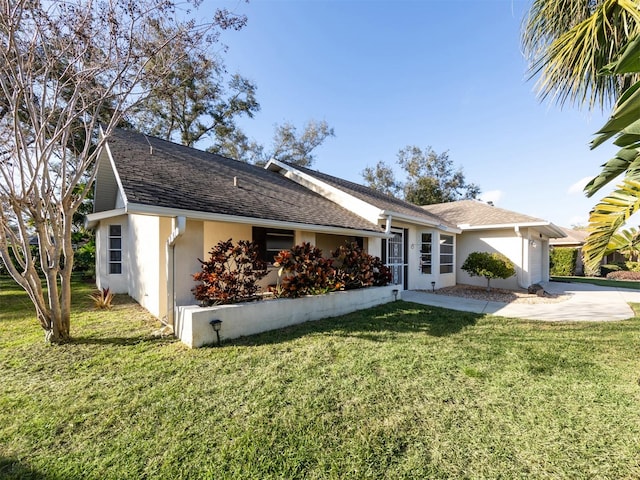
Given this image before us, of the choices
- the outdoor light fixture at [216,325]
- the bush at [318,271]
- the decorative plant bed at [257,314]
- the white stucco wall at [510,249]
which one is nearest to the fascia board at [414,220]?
the bush at [318,271]

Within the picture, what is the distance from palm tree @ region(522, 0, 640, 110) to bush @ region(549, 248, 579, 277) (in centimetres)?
2137

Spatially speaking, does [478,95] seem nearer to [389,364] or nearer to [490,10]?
[490,10]

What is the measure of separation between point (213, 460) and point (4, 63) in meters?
7.80

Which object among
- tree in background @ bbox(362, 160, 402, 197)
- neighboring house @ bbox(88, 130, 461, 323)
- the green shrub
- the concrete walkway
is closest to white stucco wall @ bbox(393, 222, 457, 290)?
neighboring house @ bbox(88, 130, 461, 323)

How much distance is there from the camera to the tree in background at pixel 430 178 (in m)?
31.5

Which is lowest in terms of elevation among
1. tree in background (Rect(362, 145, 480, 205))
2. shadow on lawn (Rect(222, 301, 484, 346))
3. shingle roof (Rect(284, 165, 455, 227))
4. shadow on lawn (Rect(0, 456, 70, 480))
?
shadow on lawn (Rect(222, 301, 484, 346))

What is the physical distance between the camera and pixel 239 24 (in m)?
6.43

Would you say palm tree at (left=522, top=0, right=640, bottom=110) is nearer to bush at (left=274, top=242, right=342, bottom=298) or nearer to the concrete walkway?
the concrete walkway

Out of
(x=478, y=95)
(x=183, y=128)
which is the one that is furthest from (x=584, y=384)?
(x=183, y=128)

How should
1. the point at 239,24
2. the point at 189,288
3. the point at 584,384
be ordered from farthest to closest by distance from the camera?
the point at 189,288
the point at 239,24
the point at 584,384

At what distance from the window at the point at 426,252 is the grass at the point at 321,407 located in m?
6.72

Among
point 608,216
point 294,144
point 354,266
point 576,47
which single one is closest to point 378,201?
point 354,266

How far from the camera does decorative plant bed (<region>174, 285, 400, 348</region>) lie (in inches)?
214

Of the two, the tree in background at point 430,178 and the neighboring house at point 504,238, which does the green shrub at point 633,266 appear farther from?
the tree in background at point 430,178
